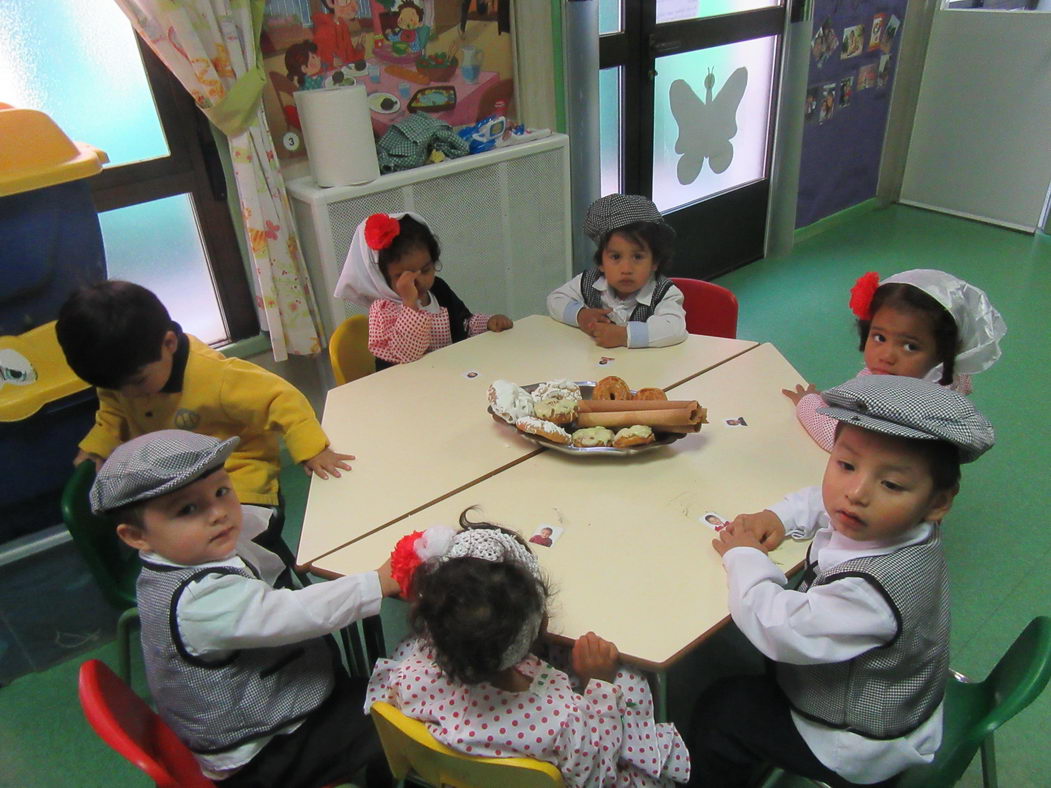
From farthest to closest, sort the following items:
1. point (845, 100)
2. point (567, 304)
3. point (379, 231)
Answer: point (845, 100) < point (567, 304) < point (379, 231)

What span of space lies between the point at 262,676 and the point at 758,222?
4.02m

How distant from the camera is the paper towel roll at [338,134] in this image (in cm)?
230

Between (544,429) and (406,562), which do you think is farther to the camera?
(544,429)

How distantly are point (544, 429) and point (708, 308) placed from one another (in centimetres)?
98

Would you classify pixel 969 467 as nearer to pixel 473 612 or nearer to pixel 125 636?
pixel 473 612

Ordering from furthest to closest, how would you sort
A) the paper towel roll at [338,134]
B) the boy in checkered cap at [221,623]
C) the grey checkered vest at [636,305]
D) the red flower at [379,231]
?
the paper towel roll at [338,134], the grey checkered vest at [636,305], the red flower at [379,231], the boy in checkered cap at [221,623]

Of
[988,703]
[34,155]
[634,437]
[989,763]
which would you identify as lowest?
[989,763]

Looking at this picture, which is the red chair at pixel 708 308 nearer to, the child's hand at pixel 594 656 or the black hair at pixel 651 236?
the black hair at pixel 651 236

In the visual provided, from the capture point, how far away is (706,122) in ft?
12.8

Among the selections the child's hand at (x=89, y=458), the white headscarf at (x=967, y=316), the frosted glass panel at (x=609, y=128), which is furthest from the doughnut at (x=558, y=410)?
the frosted glass panel at (x=609, y=128)

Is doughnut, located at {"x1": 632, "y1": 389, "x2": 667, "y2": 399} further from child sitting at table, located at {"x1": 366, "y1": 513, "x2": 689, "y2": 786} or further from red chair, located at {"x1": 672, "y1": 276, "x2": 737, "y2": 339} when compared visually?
red chair, located at {"x1": 672, "y1": 276, "x2": 737, "y2": 339}

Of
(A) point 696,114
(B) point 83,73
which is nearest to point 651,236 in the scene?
(B) point 83,73

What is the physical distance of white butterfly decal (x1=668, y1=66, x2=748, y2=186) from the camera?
3.78 m

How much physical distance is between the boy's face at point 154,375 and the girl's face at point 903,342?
5.14ft
